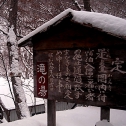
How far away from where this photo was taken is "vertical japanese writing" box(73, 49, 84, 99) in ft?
7.74

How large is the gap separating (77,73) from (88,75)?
0.59ft

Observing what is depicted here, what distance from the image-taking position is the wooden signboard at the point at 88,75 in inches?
82.9

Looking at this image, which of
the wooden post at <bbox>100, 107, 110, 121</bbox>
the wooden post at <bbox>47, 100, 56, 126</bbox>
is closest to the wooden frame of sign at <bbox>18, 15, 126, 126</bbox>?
the wooden post at <bbox>100, 107, 110, 121</bbox>

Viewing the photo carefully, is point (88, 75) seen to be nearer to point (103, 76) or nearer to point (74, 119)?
point (103, 76)

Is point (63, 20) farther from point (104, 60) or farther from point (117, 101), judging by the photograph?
point (117, 101)

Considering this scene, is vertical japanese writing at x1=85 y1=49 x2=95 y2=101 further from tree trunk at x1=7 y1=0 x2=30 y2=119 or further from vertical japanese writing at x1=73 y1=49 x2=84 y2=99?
tree trunk at x1=7 y1=0 x2=30 y2=119

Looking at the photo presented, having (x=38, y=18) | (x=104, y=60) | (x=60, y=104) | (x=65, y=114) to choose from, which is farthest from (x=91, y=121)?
(x=60, y=104)

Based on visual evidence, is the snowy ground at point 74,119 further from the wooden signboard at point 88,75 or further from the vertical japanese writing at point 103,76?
the vertical japanese writing at point 103,76

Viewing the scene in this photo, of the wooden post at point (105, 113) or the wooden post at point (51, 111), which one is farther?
the wooden post at point (51, 111)

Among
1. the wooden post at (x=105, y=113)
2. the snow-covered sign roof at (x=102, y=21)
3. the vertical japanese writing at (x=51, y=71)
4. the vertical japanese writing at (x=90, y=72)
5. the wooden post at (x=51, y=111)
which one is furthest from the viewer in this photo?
the wooden post at (x=51, y=111)

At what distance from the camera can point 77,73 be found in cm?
238

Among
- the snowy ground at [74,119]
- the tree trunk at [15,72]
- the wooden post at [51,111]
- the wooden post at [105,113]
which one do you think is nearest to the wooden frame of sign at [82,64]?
the wooden post at [105,113]

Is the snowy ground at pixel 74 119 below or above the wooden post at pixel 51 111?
below

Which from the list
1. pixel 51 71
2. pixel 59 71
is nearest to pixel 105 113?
pixel 59 71
